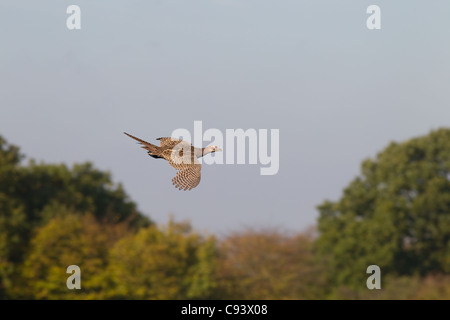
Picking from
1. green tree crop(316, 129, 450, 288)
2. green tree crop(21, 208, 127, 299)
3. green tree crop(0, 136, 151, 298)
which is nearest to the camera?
green tree crop(21, 208, 127, 299)

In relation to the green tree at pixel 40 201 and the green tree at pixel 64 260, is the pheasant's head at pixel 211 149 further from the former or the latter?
the green tree at pixel 40 201

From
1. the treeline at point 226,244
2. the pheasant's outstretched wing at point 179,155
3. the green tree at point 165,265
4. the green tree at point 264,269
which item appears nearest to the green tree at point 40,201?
the treeline at point 226,244

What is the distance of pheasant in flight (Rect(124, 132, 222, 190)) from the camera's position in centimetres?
1454

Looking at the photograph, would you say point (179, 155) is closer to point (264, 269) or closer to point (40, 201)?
point (264, 269)

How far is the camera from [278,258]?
2009 inches

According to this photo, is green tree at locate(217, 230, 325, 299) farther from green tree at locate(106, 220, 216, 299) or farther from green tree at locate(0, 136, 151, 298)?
green tree at locate(0, 136, 151, 298)

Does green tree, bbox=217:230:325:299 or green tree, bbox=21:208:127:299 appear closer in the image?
green tree, bbox=217:230:325:299

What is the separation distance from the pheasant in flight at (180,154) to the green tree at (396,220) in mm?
44377

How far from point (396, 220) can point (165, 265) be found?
17.3 meters

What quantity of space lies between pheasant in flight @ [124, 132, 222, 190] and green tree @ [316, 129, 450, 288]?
4438 centimetres

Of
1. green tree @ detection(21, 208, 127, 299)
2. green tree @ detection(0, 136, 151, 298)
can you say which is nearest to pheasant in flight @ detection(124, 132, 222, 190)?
green tree @ detection(21, 208, 127, 299)

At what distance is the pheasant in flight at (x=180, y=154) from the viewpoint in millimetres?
14539

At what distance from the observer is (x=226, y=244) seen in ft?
170

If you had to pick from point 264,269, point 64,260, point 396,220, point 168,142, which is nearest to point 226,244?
point 264,269
